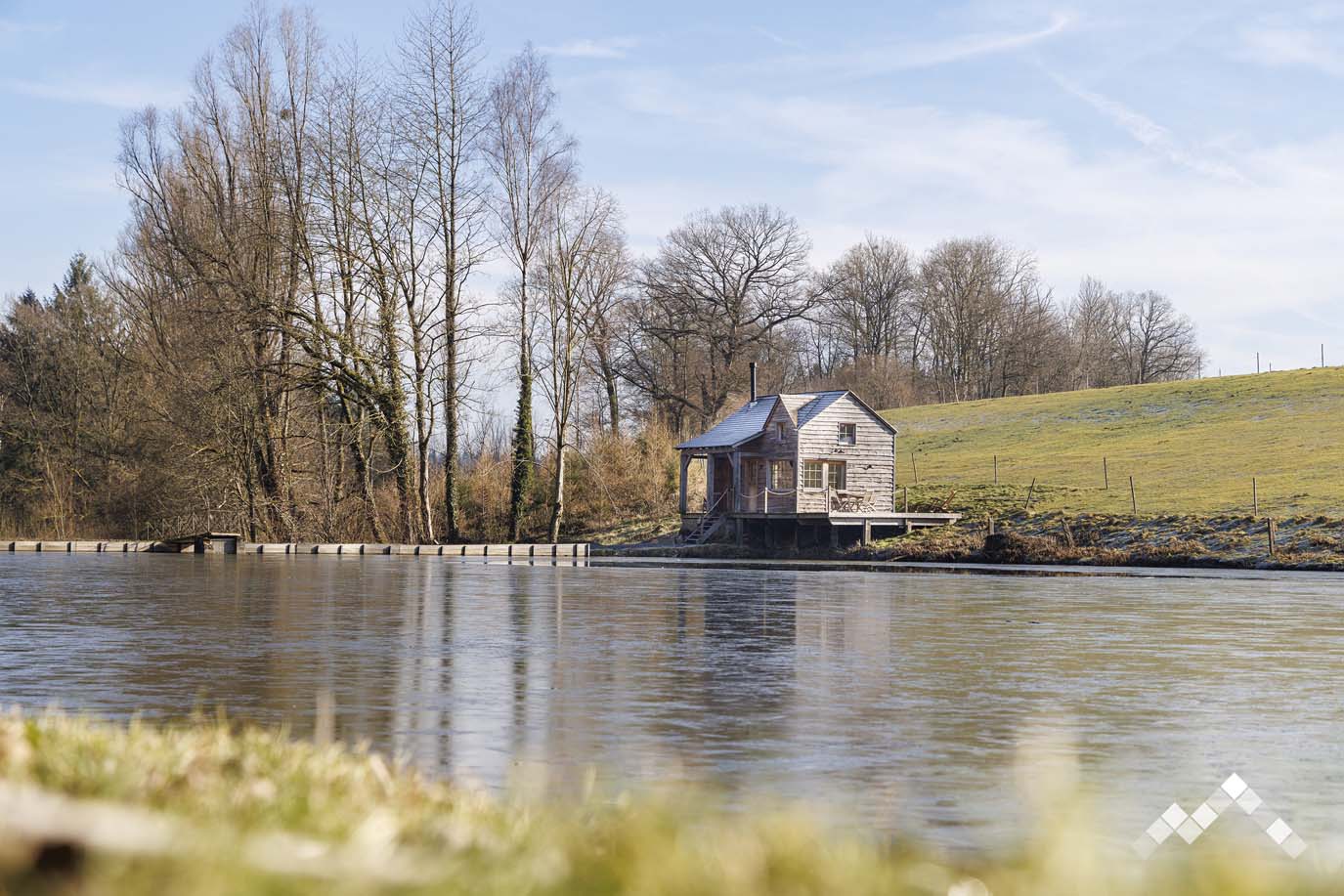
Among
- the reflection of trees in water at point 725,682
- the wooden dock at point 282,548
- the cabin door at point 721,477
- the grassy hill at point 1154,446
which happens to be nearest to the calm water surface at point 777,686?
the reflection of trees in water at point 725,682

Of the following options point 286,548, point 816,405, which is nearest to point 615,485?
point 816,405

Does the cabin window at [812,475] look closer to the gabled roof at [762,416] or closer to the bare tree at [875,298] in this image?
the gabled roof at [762,416]

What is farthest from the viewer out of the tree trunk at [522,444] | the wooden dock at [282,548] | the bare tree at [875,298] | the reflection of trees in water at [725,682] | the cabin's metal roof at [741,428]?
the bare tree at [875,298]

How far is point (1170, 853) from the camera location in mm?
5258

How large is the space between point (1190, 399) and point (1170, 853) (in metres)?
76.8

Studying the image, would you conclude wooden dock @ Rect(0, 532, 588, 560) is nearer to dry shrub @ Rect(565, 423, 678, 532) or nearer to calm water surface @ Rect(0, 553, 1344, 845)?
dry shrub @ Rect(565, 423, 678, 532)

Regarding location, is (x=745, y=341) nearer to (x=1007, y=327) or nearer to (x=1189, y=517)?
(x=1007, y=327)

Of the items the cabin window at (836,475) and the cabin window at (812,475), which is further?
the cabin window at (836,475)

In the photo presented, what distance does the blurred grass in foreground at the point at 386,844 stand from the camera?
7.47ft

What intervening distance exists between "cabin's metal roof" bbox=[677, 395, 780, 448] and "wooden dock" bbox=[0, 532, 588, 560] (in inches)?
481

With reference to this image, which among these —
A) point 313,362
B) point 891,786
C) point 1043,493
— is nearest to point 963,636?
point 891,786

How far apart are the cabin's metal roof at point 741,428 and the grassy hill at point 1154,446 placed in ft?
25.0

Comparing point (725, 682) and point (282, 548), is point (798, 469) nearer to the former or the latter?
point (282, 548)

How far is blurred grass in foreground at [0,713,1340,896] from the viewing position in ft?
7.47
